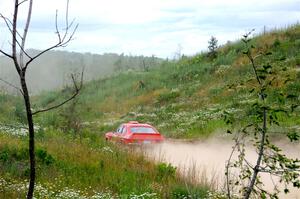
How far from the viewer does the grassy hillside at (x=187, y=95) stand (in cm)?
2766

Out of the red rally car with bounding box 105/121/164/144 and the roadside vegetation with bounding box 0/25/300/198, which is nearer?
the roadside vegetation with bounding box 0/25/300/198

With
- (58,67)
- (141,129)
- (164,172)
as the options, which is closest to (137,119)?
(141,129)

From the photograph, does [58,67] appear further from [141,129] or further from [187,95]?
[141,129]

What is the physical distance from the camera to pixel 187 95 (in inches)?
1452

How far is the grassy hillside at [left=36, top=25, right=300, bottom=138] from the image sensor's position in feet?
90.7

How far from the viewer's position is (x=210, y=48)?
45.9 m

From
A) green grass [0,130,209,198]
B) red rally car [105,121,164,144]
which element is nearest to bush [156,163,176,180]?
green grass [0,130,209,198]

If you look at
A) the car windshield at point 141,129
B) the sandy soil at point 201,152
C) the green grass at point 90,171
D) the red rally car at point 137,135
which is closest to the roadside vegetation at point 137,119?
the green grass at point 90,171

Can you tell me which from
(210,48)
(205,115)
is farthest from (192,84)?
(205,115)

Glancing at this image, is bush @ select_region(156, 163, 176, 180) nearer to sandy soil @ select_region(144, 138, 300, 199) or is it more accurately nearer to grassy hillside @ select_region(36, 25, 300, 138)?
sandy soil @ select_region(144, 138, 300, 199)

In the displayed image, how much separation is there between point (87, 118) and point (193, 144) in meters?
19.1

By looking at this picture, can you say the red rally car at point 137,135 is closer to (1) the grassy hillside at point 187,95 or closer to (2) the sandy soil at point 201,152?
(2) the sandy soil at point 201,152

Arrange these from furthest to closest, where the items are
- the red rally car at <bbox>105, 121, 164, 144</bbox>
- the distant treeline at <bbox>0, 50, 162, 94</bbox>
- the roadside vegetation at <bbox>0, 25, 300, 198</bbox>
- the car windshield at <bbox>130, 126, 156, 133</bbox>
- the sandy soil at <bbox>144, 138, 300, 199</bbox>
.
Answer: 1. the distant treeline at <bbox>0, 50, 162, 94</bbox>
2. the car windshield at <bbox>130, 126, 156, 133</bbox>
3. the red rally car at <bbox>105, 121, 164, 144</bbox>
4. the sandy soil at <bbox>144, 138, 300, 199</bbox>
5. the roadside vegetation at <bbox>0, 25, 300, 198</bbox>

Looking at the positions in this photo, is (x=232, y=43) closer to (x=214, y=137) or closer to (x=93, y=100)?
(x=93, y=100)
